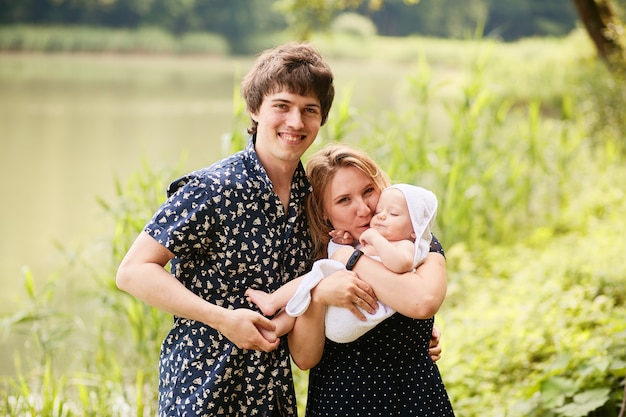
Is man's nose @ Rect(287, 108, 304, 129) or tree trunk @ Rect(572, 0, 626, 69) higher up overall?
tree trunk @ Rect(572, 0, 626, 69)

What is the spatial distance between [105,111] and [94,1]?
44.8 feet

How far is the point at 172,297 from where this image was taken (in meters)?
1.56

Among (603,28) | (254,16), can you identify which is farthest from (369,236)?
(254,16)

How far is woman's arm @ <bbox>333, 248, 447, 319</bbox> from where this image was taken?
1.59 m

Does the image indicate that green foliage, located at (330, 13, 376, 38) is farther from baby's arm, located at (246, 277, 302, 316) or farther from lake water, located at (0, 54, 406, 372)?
baby's arm, located at (246, 277, 302, 316)

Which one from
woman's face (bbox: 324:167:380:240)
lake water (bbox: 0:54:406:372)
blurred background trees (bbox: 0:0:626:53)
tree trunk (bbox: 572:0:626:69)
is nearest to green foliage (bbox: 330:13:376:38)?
blurred background trees (bbox: 0:0:626:53)

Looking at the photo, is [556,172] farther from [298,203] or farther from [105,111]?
[105,111]

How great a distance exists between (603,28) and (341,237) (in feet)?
12.4

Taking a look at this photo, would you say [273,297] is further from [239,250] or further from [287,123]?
[287,123]

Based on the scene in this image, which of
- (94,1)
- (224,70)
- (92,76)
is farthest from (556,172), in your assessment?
(94,1)

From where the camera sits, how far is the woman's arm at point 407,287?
159 cm

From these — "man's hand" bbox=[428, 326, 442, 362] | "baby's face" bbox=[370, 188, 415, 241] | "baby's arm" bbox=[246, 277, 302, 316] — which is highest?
"baby's face" bbox=[370, 188, 415, 241]

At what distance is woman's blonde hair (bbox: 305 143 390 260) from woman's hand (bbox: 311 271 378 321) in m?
0.13

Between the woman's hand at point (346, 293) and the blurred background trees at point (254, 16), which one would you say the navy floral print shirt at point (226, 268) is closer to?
the woman's hand at point (346, 293)
